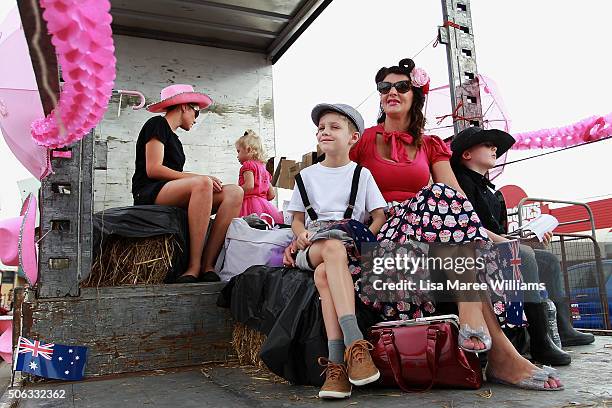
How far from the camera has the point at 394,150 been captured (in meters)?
2.60

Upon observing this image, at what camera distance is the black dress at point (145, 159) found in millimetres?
3000

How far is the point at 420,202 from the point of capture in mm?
1985

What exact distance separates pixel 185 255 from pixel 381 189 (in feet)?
3.97

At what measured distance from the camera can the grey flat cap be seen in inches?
94.7

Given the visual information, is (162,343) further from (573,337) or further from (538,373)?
(573,337)

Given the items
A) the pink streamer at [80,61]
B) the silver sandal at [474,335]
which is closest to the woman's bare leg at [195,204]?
the pink streamer at [80,61]

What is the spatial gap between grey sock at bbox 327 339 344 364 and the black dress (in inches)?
63.6

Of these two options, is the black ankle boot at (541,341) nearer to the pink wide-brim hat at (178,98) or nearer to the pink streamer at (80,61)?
the pink streamer at (80,61)

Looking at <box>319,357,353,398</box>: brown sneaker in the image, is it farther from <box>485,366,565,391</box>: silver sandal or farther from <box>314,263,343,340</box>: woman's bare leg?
<box>485,366,565,391</box>: silver sandal

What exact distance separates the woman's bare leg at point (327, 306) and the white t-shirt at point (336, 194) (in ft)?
1.30

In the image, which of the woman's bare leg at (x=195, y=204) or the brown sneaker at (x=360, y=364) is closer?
the brown sneaker at (x=360, y=364)

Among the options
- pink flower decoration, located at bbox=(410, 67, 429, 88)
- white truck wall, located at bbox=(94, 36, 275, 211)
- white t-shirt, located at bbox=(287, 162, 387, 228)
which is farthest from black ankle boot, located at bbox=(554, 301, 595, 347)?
white truck wall, located at bbox=(94, 36, 275, 211)

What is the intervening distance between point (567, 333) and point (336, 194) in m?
1.61

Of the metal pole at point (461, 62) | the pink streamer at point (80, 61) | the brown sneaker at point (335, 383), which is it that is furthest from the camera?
the metal pole at point (461, 62)
